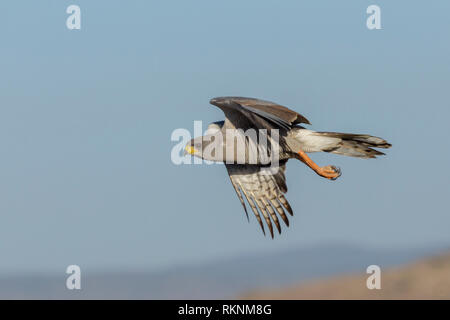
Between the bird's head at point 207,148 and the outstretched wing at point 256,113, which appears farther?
the bird's head at point 207,148

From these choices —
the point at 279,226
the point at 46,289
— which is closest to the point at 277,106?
the point at 279,226

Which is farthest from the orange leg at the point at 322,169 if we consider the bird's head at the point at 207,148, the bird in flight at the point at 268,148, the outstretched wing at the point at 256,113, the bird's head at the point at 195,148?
the bird's head at the point at 195,148

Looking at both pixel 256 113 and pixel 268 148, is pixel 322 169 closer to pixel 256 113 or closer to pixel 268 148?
pixel 268 148

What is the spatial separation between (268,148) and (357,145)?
5.01 feet

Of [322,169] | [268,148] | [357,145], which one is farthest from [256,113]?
[357,145]

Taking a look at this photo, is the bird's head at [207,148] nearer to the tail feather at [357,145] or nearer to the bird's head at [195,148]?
the bird's head at [195,148]

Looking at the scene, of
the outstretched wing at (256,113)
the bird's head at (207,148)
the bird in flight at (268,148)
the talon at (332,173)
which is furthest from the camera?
the talon at (332,173)

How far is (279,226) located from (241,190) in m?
0.94

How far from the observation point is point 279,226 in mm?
15078

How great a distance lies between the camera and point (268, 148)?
1394 cm

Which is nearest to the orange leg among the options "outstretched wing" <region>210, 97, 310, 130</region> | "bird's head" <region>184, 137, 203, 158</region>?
"outstretched wing" <region>210, 97, 310, 130</region>

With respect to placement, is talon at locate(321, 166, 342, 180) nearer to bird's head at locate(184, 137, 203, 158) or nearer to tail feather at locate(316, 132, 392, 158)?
tail feather at locate(316, 132, 392, 158)

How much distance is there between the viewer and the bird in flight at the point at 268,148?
13047 mm

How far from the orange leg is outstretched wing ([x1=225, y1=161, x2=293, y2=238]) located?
2.55 ft
